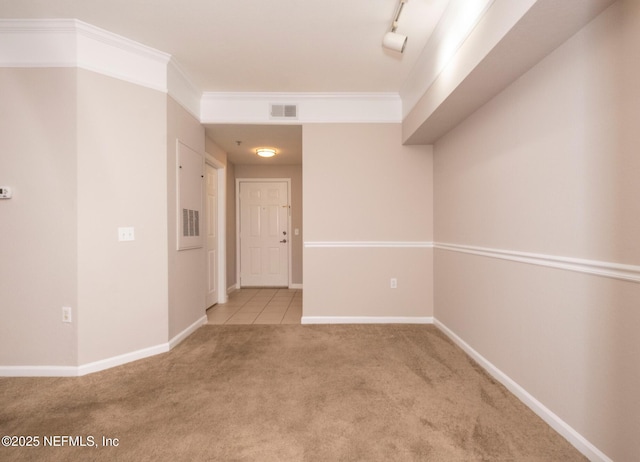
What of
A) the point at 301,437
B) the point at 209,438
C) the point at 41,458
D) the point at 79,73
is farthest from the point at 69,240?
the point at 301,437

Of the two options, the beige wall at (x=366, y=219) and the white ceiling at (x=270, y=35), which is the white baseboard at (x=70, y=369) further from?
the white ceiling at (x=270, y=35)

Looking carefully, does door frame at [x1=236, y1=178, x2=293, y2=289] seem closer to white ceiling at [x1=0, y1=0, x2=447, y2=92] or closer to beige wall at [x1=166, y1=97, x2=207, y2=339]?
beige wall at [x1=166, y1=97, x2=207, y2=339]

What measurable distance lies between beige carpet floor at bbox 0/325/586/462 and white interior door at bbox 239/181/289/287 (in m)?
3.09

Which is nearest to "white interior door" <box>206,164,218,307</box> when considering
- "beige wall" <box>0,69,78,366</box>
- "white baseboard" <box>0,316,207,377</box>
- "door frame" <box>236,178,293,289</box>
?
"door frame" <box>236,178,293,289</box>

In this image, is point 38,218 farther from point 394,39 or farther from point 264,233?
point 264,233

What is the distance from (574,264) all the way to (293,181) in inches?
190

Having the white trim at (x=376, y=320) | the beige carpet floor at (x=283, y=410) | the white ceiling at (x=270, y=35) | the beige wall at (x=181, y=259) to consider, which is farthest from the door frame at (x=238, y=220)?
the beige carpet floor at (x=283, y=410)

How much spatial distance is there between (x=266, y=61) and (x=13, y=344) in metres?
3.10

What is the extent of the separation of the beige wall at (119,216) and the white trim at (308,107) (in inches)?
35.2

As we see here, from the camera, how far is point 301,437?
1.69m

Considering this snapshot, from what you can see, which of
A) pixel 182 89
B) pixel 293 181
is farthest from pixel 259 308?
pixel 182 89

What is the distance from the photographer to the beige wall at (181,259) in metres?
2.91

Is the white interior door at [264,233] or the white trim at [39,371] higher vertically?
the white interior door at [264,233]

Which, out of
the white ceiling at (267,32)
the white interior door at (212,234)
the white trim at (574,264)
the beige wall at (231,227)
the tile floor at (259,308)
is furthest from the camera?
the beige wall at (231,227)
